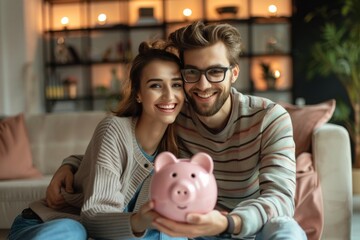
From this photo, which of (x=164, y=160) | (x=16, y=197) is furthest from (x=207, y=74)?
(x=16, y=197)

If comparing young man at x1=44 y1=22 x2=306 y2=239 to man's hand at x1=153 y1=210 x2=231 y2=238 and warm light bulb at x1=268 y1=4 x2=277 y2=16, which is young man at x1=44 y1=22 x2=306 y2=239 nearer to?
man's hand at x1=153 y1=210 x2=231 y2=238

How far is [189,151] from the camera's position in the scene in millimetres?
1865

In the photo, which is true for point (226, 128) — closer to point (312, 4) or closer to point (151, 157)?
point (151, 157)

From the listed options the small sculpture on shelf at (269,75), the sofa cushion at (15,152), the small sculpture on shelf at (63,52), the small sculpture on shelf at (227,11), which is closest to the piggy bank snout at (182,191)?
the sofa cushion at (15,152)

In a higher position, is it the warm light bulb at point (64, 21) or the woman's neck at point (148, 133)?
the warm light bulb at point (64, 21)

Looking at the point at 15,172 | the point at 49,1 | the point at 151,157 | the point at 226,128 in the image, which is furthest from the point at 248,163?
the point at 49,1

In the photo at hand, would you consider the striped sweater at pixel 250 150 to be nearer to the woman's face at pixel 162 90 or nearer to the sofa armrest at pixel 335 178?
the woman's face at pixel 162 90

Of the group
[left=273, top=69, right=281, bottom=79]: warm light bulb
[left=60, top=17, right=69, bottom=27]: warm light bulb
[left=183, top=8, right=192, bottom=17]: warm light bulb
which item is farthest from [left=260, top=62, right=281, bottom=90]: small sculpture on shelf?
[left=60, top=17, right=69, bottom=27]: warm light bulb

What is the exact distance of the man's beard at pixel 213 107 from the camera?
5.68 feet

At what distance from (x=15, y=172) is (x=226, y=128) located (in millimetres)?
1814

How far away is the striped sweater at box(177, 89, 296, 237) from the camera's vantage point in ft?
5.19

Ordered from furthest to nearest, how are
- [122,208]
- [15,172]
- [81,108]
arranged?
[81,108] → [15,172] → [122,208]

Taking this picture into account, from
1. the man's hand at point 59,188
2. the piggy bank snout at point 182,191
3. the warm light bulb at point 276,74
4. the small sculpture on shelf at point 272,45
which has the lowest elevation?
the man's hand at point 59,188

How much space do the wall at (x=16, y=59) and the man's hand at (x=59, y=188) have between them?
419 centimetres
